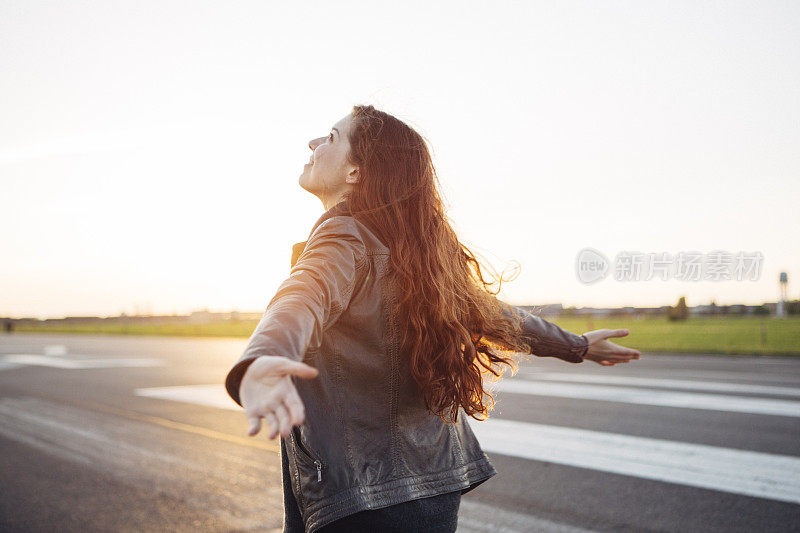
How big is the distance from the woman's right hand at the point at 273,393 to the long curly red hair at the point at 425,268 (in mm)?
516

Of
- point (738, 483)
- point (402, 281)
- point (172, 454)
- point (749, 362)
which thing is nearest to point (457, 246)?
point (402, 281)

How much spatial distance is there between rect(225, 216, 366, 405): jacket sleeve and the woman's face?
222 mm

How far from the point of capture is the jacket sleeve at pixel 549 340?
7.08 ft

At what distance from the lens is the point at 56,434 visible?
7328mm

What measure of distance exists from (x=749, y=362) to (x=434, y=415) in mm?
14578

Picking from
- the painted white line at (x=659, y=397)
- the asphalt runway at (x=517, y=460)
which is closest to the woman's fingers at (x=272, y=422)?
the asphalt runway at (x=517, y=460)

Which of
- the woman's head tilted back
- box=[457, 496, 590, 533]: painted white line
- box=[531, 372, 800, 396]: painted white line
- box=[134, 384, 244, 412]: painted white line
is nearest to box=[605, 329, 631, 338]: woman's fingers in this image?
the woman's head tilted back

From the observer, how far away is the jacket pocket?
156cm

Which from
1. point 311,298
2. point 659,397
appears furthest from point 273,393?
point 659,397

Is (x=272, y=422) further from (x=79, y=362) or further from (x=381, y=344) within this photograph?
(x=79, y=362)

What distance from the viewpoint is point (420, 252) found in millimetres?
1677

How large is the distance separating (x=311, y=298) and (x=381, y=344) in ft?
0.88

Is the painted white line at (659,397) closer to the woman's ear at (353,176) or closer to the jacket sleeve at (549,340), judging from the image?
the jacket sleeve at (549,340)

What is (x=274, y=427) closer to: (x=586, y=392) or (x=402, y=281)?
(x=402, y=281)
